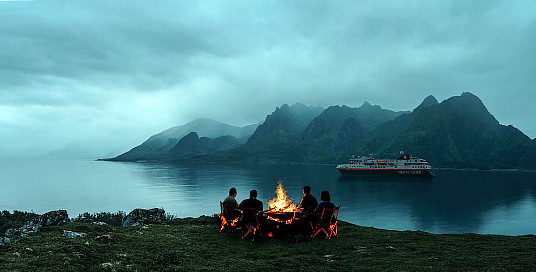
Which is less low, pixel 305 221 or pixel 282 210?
pixel 282 210

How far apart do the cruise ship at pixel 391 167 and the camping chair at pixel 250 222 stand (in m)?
155

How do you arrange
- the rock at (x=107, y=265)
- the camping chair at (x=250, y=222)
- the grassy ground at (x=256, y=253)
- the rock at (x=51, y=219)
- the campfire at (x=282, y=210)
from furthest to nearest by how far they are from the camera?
the rock at (x=51, y=219)
the campfire at (x=282, y=210)
the camping chair at (x=250, y=222)
the grassy ground at (x=256, y=253)
the rock at (x=107, y=265)

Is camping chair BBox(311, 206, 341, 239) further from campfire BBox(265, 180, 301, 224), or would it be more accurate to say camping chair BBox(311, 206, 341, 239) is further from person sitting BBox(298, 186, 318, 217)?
campfire BBox(265, 180, 301, 224)

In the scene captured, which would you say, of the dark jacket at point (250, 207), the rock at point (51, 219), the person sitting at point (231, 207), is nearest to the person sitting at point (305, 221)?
the dark jacket at point (250, 207)

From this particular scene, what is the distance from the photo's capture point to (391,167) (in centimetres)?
16500

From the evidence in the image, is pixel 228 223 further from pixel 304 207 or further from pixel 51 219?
pixel 51 219

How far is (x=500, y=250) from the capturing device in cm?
1276

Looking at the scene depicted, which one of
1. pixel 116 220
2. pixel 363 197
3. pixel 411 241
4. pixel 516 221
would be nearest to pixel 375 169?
pixel 363 197

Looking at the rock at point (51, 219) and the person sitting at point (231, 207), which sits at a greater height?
the person sitting at point (231, 207)

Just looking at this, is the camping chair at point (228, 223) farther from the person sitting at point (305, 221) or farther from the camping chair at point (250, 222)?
the person sitting at point (305, 221)

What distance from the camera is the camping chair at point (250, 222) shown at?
15.0 meters

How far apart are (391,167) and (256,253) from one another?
164427 millimetres

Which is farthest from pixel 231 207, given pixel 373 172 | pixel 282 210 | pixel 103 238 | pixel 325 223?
pixel 373 172

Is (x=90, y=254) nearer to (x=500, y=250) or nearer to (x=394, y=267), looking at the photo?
(x=394, y=267)
